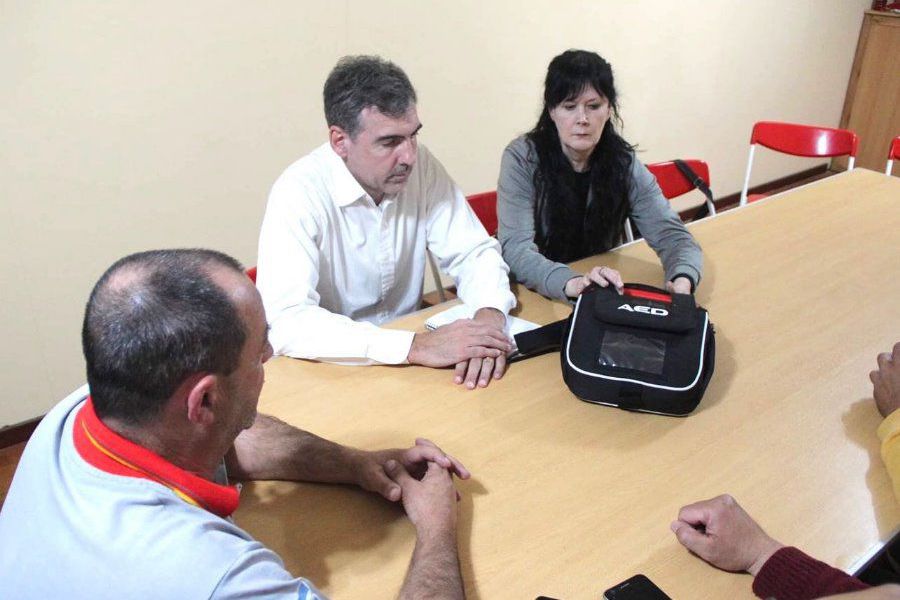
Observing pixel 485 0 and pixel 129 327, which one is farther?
pixel 485 0

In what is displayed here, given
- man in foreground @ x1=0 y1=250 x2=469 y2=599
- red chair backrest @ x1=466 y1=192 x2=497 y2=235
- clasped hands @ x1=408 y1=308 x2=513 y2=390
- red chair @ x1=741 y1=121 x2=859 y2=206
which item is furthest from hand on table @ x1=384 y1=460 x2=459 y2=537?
red chair @ x1=741 y1=121 x2=859 y2=206

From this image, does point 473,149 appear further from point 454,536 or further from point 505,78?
point 454,536

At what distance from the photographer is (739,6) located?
4230 mm

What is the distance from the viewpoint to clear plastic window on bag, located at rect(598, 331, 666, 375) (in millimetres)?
1502

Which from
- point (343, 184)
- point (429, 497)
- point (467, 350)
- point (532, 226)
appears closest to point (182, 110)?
point (343, 184)

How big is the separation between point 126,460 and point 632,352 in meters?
1.01

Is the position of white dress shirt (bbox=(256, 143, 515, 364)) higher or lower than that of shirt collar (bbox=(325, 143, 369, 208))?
lower

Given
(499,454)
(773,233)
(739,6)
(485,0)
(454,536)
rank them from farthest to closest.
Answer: (739,6)
(485,0)
(773,233)
(499,454)
(454,536)

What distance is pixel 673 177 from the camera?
2738mm

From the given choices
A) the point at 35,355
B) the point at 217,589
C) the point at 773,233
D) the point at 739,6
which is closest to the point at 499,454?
the point at 217,589

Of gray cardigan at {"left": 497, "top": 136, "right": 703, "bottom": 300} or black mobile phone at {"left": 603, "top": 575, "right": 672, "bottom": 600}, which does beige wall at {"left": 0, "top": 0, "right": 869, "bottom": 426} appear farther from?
black mobile phone at {"left": 603, "top": 575, "right": 672, "bottom": 600}

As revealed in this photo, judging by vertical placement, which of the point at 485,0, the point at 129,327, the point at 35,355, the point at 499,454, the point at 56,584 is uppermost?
the point at 485,0

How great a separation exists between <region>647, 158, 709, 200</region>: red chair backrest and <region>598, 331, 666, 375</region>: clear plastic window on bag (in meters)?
1.29

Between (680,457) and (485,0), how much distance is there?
2.42 metres
